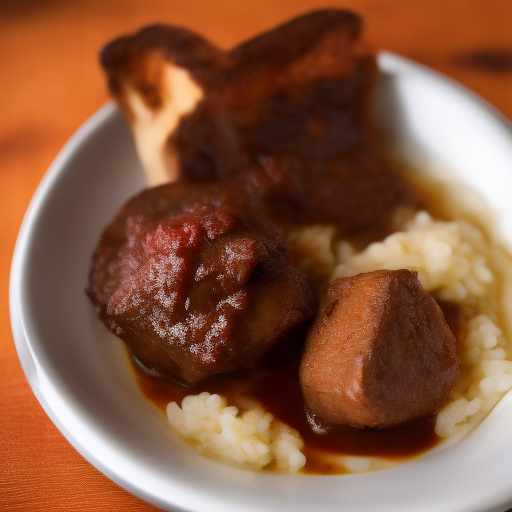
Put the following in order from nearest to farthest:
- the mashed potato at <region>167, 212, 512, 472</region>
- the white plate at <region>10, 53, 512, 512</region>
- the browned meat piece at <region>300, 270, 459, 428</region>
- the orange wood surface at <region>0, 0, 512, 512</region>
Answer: the white plate at <region>10, 53, 512, 512</region>, the browned meat piece at <region>300, 270, 459, 428</region>, the mashed potato at <region>167, 212, 512, 472</region>, the orange wood surface at <region>0, 0, 512, 512</region>

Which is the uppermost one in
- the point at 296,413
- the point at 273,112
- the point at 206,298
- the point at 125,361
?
the point at 273,112

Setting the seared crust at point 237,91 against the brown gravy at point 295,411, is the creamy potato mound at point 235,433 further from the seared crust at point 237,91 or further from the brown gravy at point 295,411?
the seared crust at point 237,91

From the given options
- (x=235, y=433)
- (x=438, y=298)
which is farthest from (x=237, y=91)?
(x=235, y=433)

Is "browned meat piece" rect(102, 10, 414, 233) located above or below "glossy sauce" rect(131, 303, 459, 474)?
above

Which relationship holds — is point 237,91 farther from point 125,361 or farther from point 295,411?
point 295,411

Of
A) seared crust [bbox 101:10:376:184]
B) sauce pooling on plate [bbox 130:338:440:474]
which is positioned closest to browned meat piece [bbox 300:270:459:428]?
sauce pooling on plate [bbox 130:338:440:474]

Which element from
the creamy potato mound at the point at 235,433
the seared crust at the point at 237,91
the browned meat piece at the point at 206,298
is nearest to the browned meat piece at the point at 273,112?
the seared crust at the point at 237,91

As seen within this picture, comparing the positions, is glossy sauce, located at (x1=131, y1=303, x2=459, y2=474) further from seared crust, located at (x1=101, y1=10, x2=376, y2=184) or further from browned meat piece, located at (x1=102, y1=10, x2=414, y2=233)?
seared crust, located at (x1=101, y1=10, x2=376, y2=184)
